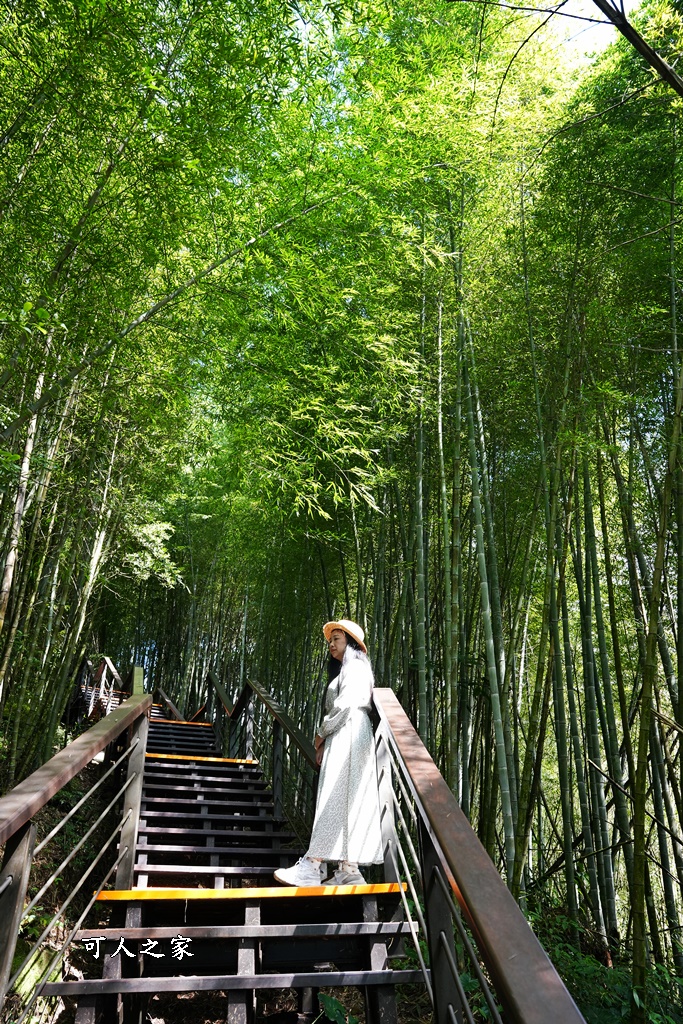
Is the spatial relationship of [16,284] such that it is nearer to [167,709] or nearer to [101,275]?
[101,275]

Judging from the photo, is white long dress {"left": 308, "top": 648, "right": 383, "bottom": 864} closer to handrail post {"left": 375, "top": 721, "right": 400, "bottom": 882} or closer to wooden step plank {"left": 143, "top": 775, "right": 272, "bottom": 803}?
handrail post {"left": 375, "top": 721, "right": 400, "bottom": 882}

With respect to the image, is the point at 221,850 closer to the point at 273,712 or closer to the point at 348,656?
the point at 273,712

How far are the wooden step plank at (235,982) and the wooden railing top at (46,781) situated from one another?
0.45 metres

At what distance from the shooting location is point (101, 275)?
9.45ft

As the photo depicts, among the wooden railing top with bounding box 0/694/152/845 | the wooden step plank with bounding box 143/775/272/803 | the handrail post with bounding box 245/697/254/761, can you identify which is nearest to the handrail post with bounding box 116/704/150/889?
the wooden railing top with bounding box 0/694/152/845

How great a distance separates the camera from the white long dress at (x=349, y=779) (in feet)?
7.42

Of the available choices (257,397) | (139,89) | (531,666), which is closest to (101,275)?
(139,89)

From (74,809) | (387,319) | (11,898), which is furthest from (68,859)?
(387,319)

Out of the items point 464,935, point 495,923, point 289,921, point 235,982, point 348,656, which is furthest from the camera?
point 348,656

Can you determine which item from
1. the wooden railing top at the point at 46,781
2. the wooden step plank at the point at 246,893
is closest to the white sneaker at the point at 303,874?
the wooden step plank at the point at 246,893

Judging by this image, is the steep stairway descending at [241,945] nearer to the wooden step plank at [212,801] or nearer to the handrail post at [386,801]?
the handrail post at [386,801]

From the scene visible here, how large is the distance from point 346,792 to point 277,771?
5.12 ft

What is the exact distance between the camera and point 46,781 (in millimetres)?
1597

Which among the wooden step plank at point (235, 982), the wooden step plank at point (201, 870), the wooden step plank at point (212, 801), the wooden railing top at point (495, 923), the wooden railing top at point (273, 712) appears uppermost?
the wooden railing top at point (273, 712)
